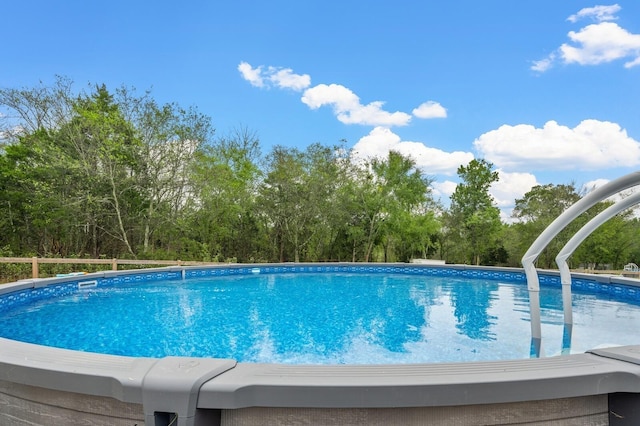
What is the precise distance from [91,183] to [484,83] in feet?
46.9

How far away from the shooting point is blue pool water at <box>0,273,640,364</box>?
4320 millimetres

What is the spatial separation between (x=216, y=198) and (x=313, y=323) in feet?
34.8

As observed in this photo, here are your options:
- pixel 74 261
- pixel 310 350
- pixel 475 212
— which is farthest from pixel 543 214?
pixel 74 261

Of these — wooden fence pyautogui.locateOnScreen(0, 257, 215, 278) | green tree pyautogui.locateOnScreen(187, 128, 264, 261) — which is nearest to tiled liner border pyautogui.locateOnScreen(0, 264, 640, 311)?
wooden fence pyautogui.locateOnScreen(0, 257, 215, 278)

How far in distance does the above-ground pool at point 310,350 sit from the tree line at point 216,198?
386 centimetres

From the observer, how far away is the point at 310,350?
4.34 metres

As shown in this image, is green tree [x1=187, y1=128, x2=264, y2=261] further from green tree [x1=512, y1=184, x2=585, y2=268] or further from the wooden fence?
green tree [x1=512, y1=184, x2=585, y2=268]

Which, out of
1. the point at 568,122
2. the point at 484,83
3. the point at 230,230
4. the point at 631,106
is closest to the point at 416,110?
the point at 484,83

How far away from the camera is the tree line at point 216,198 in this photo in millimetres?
12648

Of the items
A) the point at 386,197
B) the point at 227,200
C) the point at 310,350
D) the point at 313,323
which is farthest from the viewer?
the point at 386,197

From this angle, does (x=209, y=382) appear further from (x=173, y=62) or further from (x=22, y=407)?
(x=173, y=62)

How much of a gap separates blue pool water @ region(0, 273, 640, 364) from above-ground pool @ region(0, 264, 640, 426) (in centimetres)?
4

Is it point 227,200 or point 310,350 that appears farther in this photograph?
point 227,200

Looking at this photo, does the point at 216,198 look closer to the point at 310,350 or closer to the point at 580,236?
the point at 310,350
